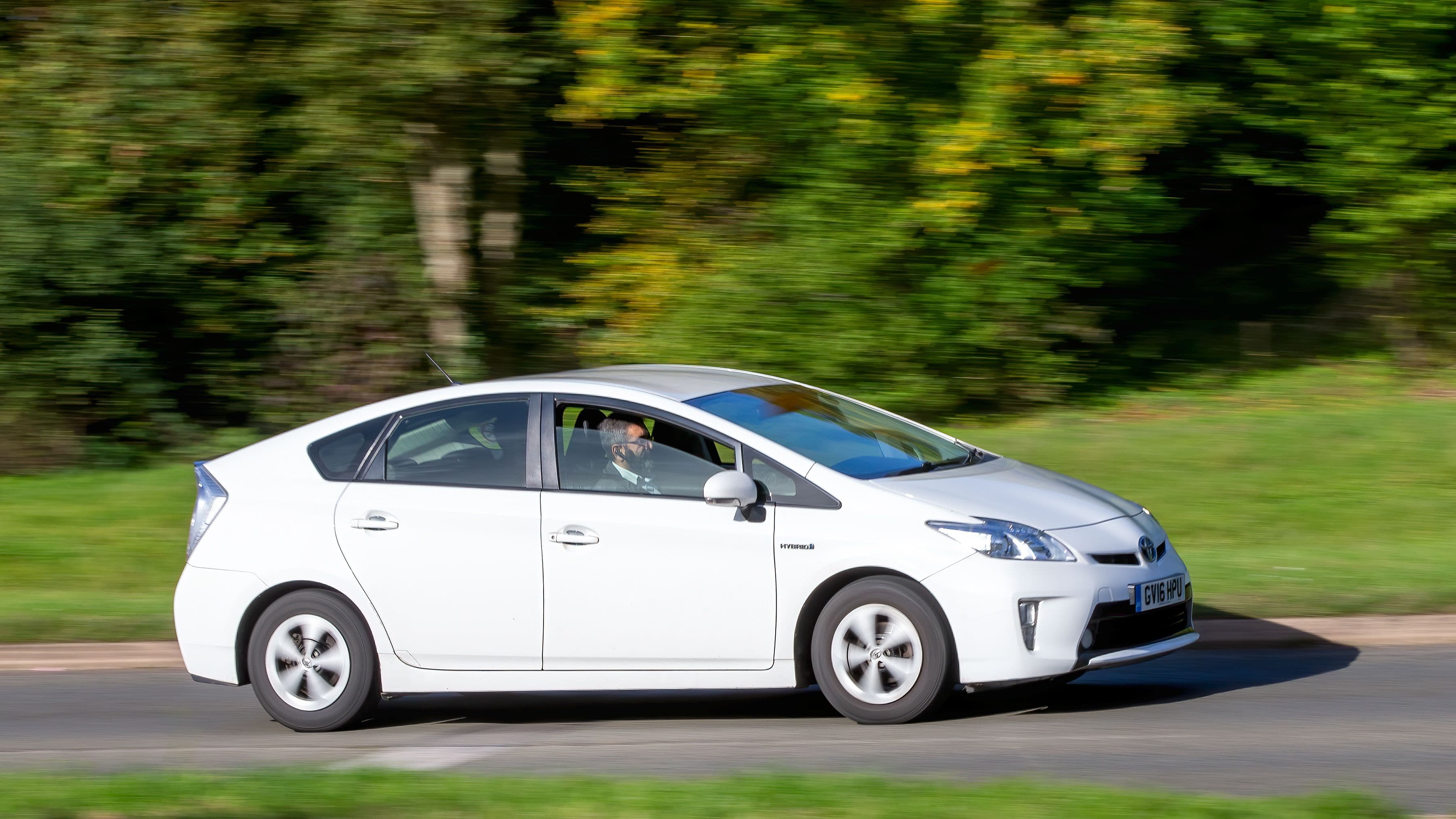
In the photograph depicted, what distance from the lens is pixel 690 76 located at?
49.3ft

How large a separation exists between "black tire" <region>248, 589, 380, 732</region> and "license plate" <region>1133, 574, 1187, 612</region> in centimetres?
327

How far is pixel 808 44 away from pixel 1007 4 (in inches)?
71.9

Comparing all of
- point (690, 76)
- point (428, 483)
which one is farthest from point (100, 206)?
point (428, 483)

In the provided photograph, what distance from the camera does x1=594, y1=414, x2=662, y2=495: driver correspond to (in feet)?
22.9

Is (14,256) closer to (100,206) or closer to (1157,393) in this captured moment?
(100,206)

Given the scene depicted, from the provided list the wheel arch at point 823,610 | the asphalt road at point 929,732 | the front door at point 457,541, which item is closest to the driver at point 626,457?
the front door at point 457,541

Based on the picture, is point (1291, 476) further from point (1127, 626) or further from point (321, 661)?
point (321, 661)

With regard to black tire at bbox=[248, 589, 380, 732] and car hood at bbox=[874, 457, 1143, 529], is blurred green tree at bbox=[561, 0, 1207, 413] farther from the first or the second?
black tire at bbox=[248, 589, 380, 732]

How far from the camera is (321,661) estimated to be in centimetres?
726

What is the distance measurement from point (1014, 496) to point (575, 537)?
72.7 inches

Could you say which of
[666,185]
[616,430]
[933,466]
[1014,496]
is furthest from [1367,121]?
[616,430]

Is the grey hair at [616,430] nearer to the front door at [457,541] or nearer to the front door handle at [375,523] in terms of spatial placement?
the front door at [457,541]

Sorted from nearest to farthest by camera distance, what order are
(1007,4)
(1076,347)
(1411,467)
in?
(1411,467) < (1007,4) < (1076,347)

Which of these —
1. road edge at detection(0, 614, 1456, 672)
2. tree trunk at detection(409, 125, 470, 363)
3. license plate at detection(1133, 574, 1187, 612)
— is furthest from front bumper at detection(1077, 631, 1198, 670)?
tree trunk at detection(409, 125, 470, 363)
